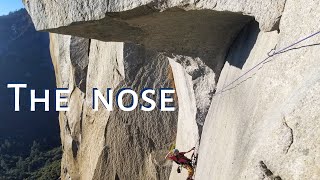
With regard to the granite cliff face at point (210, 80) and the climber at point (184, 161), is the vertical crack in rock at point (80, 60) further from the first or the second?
the climber at point (184, 161)

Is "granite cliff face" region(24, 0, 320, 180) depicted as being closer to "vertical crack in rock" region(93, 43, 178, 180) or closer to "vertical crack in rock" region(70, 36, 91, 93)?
"vertical crack in rock" region(93, 43, 178, 180)

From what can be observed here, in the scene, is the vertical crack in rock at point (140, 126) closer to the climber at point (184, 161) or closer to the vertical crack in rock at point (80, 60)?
the vertical crack in rock at point (80, 60)

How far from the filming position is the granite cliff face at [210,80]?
2938mm

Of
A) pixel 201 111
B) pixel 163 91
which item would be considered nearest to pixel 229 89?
pixel 201 111

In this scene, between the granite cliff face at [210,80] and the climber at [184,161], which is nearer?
the granite cliff face at [210,80]

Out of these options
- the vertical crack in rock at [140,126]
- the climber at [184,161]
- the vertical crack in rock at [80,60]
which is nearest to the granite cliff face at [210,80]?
the vertical crack in rock at [140,126]

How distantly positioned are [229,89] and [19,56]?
79.6 meters

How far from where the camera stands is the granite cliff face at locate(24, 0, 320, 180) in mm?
2938

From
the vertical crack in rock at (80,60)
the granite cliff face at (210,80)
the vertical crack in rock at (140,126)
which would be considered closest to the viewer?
the granite cliff face at (210,80)

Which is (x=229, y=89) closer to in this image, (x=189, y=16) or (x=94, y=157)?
(x=189, y=16)

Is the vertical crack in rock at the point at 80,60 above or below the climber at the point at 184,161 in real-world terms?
above

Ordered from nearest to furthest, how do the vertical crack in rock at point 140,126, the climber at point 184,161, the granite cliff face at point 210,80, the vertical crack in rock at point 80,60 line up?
the granite cliff face at point 210,80, the climber at point 184,161, the vertical crack in rock at point 140,126, the vertical crack in rock at point 80,60

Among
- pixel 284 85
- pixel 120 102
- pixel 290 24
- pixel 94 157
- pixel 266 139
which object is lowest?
pixel 94 157

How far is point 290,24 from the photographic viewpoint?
3621 mm
